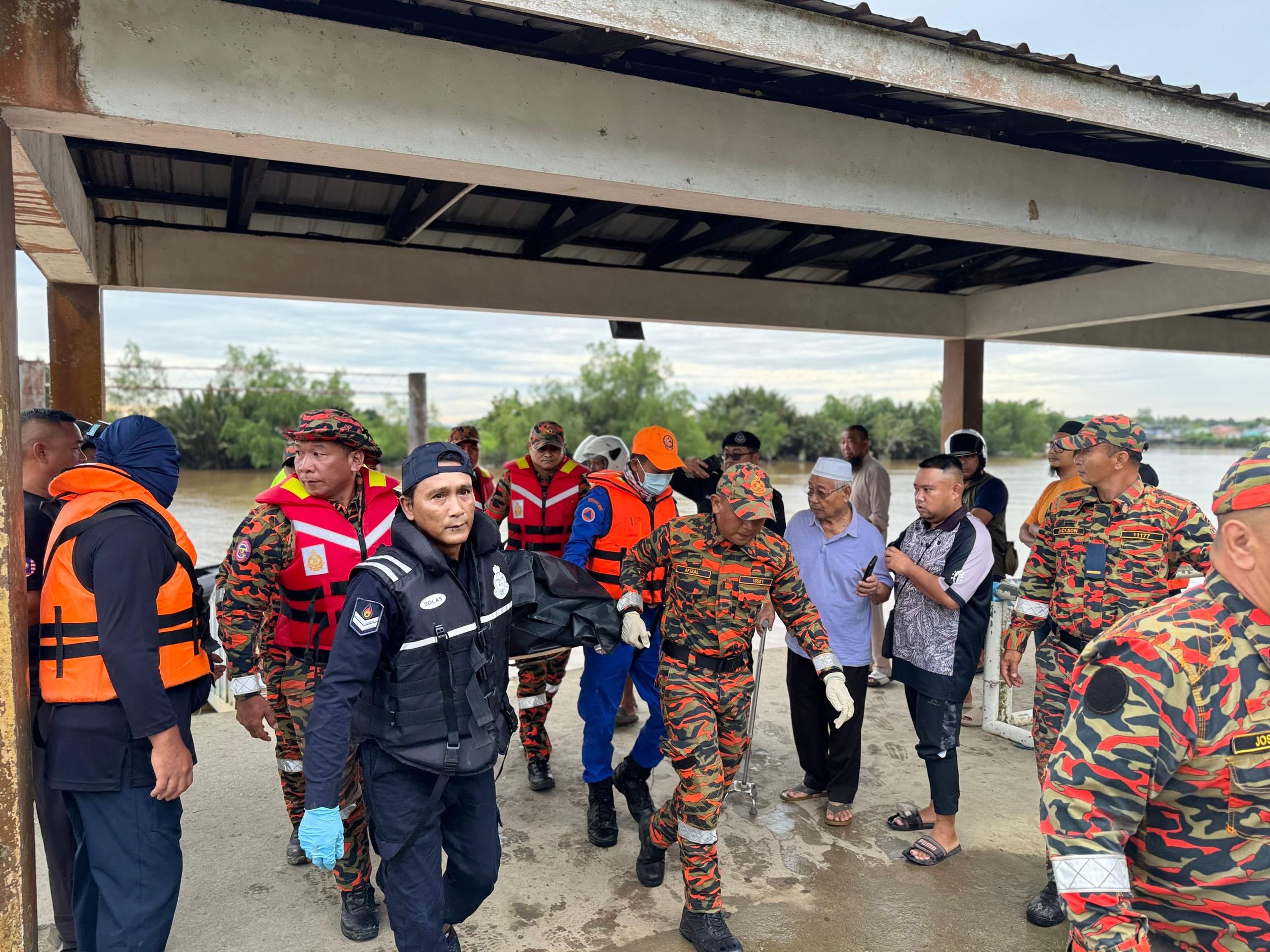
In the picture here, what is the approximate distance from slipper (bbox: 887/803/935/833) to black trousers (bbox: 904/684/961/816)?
294 mm

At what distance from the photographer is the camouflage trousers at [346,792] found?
3.05m

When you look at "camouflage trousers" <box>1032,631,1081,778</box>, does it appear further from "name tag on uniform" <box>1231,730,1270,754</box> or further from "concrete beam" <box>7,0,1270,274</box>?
"concrete beam" <box>7,0,1270,274</box>

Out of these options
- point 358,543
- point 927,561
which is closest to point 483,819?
point 358,543

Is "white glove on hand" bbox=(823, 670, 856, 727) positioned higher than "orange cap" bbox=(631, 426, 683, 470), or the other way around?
"orange cap" bbox=(631, 426, 683, 470)

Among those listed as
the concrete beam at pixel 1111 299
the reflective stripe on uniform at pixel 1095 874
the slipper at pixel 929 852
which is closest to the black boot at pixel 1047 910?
the slipper at pixel 929 852

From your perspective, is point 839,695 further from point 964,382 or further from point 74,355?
point 964,382

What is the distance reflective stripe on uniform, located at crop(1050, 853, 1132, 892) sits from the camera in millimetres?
1377

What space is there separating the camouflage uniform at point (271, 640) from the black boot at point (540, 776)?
1.24 m

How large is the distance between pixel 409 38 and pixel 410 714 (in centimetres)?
242

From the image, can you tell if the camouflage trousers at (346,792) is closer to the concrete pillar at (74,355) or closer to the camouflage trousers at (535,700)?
the camouflage trousers at (535,700)

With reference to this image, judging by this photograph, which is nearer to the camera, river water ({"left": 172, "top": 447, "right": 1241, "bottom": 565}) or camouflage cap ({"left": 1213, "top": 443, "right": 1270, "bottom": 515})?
camouflage cap ({"left": 1213, "top": 443, "right": 1270, "bottom": 515})

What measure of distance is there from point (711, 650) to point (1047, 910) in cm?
170

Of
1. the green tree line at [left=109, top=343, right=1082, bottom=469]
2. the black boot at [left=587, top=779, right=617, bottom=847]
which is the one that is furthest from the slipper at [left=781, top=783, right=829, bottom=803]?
the green tree line at [left=109, top=343, right=1082, bottom=469]

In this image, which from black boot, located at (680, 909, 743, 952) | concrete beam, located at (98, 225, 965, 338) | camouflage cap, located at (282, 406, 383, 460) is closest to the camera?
black boot, located at (680, 909, 743, 952)
